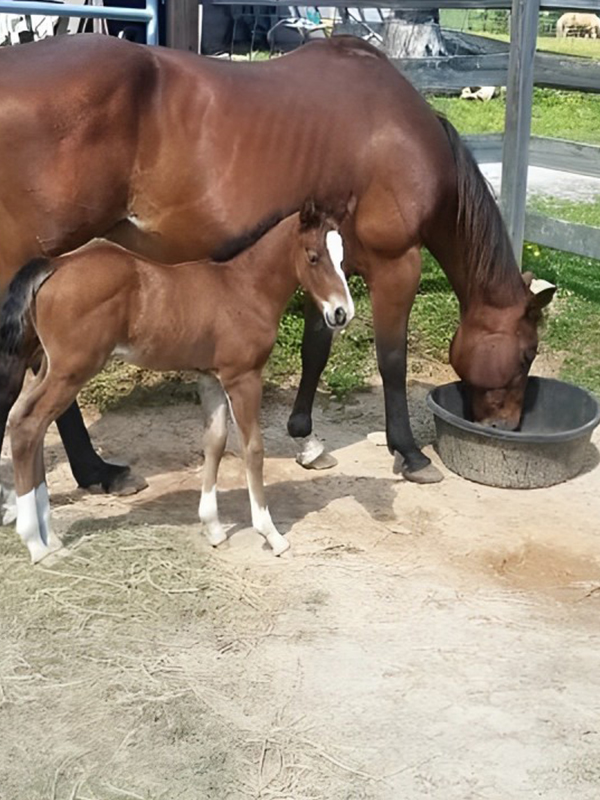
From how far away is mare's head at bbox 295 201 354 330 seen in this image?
3754 millimetres

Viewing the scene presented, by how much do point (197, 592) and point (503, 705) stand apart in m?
1.13

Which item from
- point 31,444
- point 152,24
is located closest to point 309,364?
point 31,444

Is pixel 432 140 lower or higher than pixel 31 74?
lower

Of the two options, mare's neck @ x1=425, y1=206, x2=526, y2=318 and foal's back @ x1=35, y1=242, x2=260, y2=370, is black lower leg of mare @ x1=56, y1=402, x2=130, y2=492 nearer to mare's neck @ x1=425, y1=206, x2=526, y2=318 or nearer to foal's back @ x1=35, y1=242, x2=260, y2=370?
foal's back @ x1=35, y1=242, x2=260, y2=370

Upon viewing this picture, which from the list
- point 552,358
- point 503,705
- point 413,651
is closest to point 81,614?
point 413,651

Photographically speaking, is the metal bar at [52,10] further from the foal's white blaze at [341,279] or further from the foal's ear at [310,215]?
the foal's white blaze at [341,279]

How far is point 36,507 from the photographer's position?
3869mm

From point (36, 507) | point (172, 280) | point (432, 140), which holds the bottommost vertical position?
point (36, 507)

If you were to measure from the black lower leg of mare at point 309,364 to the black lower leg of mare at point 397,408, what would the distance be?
365 mm

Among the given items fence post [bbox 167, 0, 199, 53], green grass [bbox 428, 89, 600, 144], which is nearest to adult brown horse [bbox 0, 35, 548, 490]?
fence post [bbox 167, 0, 199, 53]

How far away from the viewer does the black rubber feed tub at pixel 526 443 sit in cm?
476

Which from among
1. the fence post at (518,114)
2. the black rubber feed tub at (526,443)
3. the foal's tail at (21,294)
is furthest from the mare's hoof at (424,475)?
the fence post at (518,114)

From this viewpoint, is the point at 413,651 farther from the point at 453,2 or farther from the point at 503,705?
the point at 453,2

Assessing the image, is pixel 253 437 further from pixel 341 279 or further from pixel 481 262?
pixel 481 262
